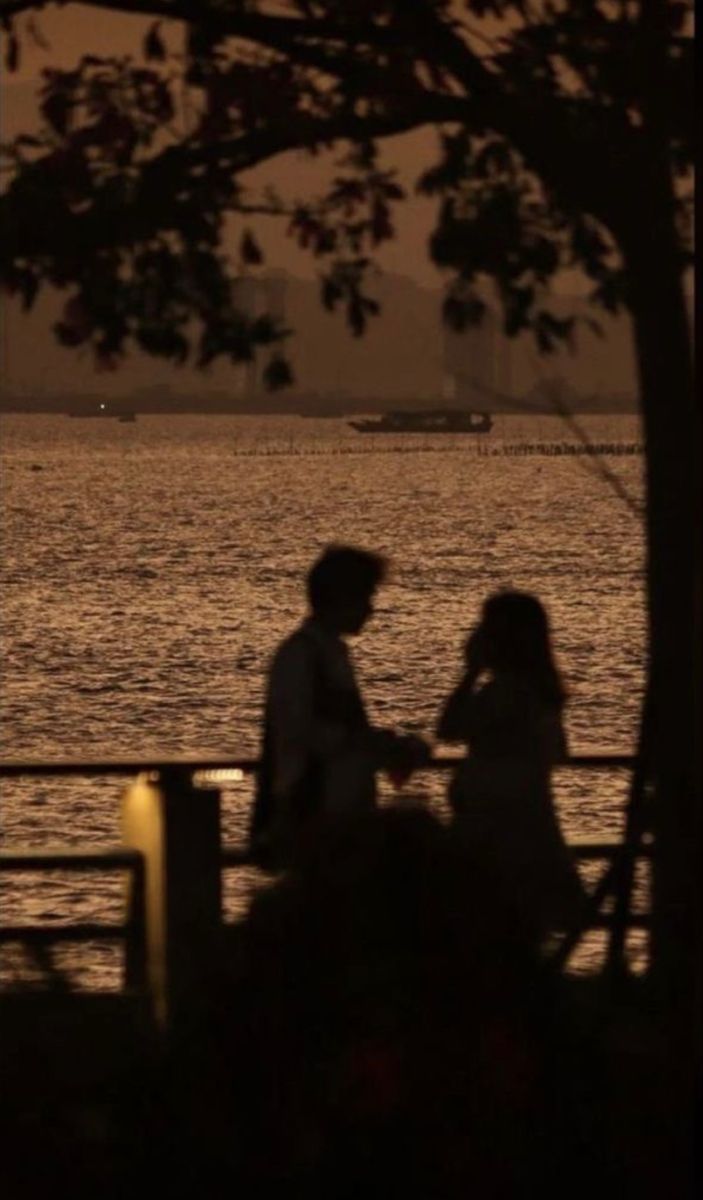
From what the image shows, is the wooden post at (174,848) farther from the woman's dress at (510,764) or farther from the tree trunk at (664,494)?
the tree trunk at (664,494)

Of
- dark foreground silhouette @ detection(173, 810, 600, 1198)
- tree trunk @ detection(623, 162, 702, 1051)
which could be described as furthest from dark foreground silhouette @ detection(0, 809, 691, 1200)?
tree trunk @ detection(623, 162, 702, 1051)

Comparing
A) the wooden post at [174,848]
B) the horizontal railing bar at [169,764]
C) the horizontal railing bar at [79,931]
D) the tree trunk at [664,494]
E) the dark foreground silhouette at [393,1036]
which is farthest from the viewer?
the horizontal railing bar at [169,764]

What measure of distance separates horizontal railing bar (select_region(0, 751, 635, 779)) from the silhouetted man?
840 millimetres

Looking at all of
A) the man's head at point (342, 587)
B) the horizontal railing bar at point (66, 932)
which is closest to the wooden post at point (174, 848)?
the horizontal railing bar at point (66, 932)

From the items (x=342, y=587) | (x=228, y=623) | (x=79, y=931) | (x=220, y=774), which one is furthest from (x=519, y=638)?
(x=228, y=623)

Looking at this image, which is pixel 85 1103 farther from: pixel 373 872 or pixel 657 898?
pixel 657 898

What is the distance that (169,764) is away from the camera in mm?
7707

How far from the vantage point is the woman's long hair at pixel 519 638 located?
697 cm

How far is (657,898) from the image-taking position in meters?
6.24

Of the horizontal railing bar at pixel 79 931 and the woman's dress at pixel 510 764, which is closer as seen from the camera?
the horizontal railing bar at pixel 79 931

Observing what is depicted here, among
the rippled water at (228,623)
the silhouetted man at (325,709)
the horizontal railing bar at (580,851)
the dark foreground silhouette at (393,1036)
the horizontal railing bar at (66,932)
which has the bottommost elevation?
the rippled water at (228,623)

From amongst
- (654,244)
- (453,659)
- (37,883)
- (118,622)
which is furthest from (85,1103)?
(118,622)

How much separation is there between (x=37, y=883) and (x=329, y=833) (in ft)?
90.4

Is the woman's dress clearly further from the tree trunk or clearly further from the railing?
the tree trunk
